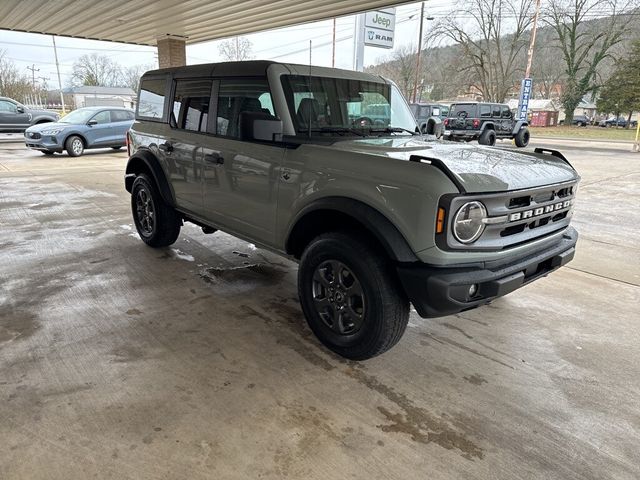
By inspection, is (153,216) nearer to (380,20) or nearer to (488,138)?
(488,138)

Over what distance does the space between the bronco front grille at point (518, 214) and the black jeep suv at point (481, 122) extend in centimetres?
1702

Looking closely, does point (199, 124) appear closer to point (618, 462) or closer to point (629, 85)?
point (618, 462)

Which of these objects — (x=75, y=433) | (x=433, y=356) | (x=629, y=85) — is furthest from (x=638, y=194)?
(x=629, y=85)

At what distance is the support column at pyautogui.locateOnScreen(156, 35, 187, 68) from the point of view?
46.9 ft

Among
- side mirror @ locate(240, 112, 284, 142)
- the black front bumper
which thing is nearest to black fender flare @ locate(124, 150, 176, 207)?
side mirror @ locate(240, 112, 284, 142)

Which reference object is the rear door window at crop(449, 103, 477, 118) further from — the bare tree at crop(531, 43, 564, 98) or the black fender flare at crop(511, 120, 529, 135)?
the bare tree at crop(531, 43, 564, 98)

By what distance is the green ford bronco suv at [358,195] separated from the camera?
2.45 meters

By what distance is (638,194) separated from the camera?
931cm

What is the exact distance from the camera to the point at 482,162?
2814mm

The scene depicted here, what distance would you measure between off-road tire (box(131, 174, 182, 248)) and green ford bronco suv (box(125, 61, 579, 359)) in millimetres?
617

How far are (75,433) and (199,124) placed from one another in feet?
9.31

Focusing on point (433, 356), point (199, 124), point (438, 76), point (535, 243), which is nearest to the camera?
point (535, 243)

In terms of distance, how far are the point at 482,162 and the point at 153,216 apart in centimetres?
→ 373

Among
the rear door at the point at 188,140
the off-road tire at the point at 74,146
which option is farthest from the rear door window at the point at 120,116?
the rear door at the point at 188,140
